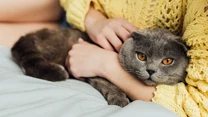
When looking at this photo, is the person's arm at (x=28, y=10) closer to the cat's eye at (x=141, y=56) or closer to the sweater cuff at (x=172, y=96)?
the cat's eye at (x=141, y=56)

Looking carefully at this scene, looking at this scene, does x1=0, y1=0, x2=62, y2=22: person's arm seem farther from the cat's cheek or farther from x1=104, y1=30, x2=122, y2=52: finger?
the cat's cheek

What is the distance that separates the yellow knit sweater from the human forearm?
0.04 meters

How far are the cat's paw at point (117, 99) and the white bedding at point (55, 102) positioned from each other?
36 mm

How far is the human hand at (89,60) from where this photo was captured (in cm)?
116

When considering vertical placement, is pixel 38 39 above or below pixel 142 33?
below

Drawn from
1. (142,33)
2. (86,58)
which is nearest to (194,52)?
(142,33)

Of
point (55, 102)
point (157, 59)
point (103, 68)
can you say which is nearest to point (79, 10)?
point (103, 68)

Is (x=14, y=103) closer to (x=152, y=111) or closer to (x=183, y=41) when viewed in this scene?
(x=152, y=111)

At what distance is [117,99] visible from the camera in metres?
1.06

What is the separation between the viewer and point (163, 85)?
1019 mm

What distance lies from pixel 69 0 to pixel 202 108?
728mm

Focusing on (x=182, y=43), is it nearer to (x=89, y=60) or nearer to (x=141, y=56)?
(x=141, y=56)

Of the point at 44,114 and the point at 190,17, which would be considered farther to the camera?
the point at 190,17

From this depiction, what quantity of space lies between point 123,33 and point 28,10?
474 millimetres
